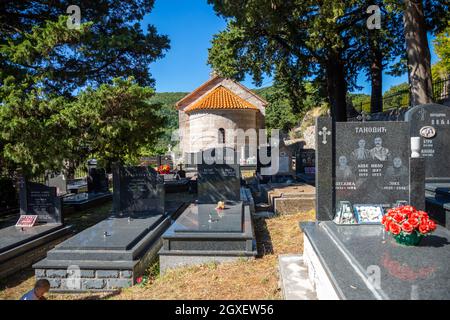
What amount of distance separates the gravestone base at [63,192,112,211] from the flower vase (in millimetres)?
10389

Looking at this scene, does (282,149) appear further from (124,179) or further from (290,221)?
(124,179)

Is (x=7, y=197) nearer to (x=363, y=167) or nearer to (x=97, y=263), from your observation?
(x=97, y=263)

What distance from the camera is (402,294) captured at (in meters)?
3.02

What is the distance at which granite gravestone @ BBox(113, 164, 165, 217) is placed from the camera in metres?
8.73

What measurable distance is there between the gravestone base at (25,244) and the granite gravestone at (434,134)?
8880 mm

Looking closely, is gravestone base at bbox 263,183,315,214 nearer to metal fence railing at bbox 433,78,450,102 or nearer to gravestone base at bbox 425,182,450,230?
gravestone base at bbox 425,182,450,230

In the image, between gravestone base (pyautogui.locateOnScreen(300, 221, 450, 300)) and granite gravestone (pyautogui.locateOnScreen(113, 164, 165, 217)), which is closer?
gravestone base (pyautogui.locateOnScreen(300, 221, 450, 300))

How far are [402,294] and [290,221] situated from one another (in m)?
5.77

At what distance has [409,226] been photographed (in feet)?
13.6

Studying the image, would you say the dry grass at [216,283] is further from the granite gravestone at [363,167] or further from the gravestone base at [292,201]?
the gravestone base at [292,201]

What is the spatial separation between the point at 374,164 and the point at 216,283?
11.1 ft

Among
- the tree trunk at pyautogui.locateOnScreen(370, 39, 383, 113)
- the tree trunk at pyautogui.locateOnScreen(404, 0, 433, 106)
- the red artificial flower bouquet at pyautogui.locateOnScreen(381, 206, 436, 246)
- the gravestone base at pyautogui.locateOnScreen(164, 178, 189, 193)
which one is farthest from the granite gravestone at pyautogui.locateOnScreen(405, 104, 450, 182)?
the gravestone base at pyautogui.locateOnScreen(164, 178, 189, 193)

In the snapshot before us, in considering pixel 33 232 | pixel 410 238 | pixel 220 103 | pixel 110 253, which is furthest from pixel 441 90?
pixel 33 232

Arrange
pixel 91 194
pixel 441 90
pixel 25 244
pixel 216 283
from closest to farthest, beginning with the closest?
pixel 216 283 < pixel 25 244 < pixel 91 194 < pixel 441 90
